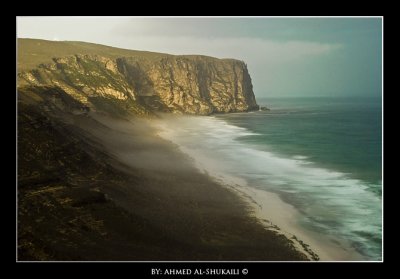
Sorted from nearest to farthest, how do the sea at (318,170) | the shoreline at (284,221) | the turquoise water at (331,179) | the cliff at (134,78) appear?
the shoreline at (284,221)
the turquoise water at (331,179)
the sea at (318,170)
the cliff at (134,78)

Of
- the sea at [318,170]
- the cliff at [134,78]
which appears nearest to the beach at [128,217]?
the sea at [318,170]

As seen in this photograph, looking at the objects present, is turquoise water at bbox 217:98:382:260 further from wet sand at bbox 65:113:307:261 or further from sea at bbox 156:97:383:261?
wet sand at bbox 65:113:307:261

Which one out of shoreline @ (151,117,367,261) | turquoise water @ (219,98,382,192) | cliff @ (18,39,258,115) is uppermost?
cliff @ (18,39,258,115)

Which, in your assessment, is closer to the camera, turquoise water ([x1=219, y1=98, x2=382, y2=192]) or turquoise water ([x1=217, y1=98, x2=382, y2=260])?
turquoise water ([x1=217, y1=98, x2=382, y2=260])

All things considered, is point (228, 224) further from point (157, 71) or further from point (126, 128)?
point (157, 71)

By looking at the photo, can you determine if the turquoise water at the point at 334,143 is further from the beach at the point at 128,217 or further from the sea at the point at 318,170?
the beach at the point at 128,217

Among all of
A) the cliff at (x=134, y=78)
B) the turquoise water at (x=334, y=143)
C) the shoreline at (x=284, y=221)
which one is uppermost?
the cliff at (x=134, y=78)

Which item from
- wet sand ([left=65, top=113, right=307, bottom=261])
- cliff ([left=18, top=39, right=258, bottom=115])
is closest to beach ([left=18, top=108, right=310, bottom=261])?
wet sand ([left=65, top=113, right=307, bottom=261])
